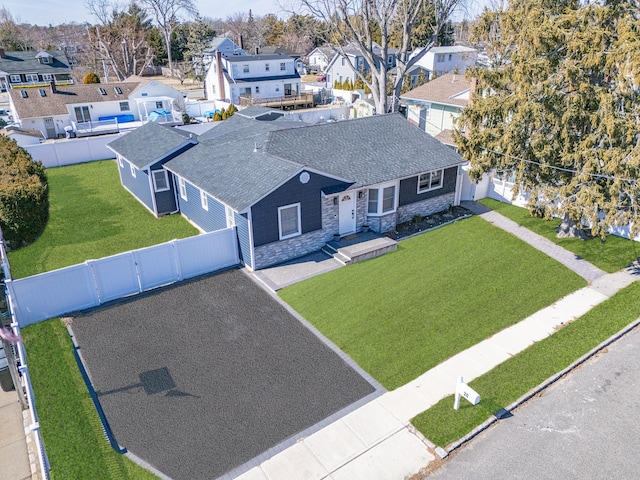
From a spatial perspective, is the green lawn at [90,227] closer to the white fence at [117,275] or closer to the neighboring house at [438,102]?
the white fence at [117,275]

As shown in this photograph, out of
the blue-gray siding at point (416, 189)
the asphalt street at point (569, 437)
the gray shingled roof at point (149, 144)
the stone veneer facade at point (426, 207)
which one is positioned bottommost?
the asphalt street at point (569, 437)

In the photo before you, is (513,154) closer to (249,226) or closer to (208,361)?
(249,226)

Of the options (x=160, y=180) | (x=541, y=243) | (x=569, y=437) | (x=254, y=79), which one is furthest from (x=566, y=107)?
(x=254, y=79)

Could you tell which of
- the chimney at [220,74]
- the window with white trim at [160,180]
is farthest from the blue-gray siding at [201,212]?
the chimney at [220,74]

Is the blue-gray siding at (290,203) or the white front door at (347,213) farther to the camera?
the white front door at (347,213)

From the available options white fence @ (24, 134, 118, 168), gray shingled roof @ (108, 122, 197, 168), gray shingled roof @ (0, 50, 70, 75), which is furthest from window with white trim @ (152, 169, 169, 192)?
gray shingled roof @ (0, 50, 70, 75)

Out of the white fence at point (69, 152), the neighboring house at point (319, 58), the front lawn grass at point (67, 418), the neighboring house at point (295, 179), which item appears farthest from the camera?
the neighboring house at point (319, 58)

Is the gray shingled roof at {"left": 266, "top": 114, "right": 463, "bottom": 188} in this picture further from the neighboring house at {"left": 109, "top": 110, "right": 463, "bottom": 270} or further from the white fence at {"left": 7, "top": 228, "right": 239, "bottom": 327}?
the white fence at {"left": 7, "top": 228, "right": 239, "bottom": 327}
